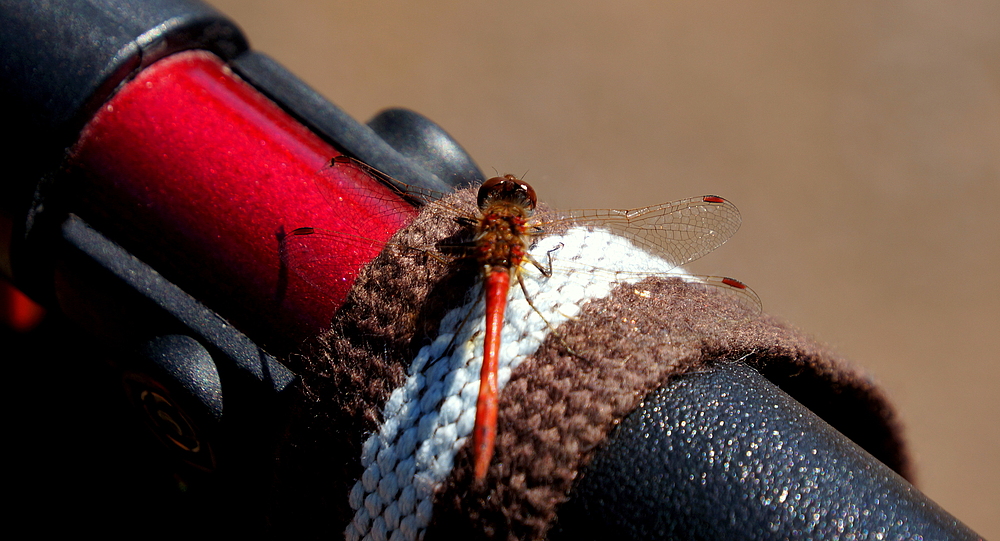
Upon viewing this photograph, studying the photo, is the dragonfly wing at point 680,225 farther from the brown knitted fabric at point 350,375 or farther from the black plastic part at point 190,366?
the black plastic part at point 190,366

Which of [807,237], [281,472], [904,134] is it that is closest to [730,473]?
[281,472]

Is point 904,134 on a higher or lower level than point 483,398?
higher

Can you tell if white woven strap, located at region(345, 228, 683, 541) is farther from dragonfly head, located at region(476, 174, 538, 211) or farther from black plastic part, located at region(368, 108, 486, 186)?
black plastic part, located at region(368, 108, 486, 186)

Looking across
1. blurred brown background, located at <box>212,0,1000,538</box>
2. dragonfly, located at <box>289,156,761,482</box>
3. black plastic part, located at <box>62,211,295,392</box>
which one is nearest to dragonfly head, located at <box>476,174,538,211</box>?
dragonfly, located at <box>289,156,761,482</box>

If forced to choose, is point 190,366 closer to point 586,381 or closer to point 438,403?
point 438,403

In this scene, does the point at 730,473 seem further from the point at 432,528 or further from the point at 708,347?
the point at 432,528

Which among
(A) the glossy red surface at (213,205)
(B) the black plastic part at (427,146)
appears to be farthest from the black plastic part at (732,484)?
(B) the black plastic part at (427,146)
